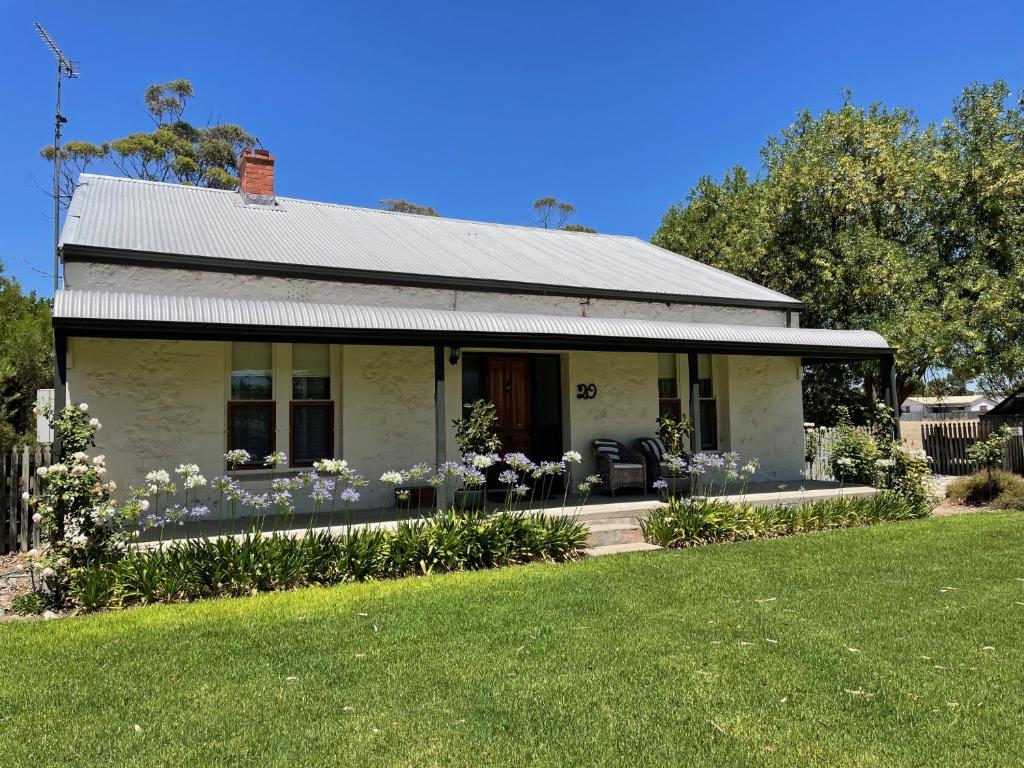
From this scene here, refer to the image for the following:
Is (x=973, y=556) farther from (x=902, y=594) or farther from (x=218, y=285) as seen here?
(x=218, y=285)

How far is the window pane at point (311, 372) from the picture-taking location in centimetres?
945

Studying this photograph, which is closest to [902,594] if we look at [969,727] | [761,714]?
[969,727]

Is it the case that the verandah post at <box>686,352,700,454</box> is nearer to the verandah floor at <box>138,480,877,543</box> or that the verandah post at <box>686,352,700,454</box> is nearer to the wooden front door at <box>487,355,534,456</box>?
the verandah floor at <box>138,480,877,543</box>

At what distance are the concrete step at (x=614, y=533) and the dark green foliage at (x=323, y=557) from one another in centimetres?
61

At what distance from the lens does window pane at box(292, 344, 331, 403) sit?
945cm

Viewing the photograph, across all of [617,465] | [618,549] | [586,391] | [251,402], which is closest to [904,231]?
[586,391]

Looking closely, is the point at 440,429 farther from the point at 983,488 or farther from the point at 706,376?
the point at 983,488

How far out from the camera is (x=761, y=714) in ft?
11.3

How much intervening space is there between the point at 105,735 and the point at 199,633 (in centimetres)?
163

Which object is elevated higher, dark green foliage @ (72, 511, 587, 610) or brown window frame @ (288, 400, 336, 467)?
brown window frame @ (288, 400, 336, 467)

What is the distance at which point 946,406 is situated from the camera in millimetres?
57969

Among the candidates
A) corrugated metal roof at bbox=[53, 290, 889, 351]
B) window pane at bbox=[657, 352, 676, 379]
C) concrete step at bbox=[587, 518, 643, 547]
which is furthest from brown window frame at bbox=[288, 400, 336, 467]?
window pane at bbox=[657, 352, 676, 379]

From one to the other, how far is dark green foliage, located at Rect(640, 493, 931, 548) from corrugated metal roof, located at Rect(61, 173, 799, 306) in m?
4.34

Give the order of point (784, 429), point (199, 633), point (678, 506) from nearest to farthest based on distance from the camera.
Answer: point (199, 633)
point (678, 506)
point (784, 429)
